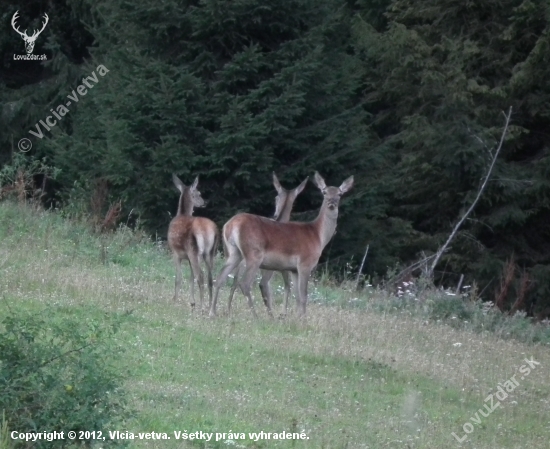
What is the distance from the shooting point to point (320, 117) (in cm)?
2233

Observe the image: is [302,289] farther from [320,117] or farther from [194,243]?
[320,117]

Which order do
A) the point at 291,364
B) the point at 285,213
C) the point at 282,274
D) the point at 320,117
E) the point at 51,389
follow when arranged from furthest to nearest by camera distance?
the point at 320,117, the point at 285,213, the point at 282,274, the point at 291,364, the point at 51,389

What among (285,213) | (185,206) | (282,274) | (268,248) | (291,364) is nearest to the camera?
(291,364)

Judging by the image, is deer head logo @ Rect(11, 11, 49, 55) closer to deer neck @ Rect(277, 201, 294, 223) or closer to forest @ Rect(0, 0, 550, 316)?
forest @ Rect(0, 0, 550, 316)

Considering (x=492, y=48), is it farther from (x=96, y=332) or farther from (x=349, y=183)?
(x=96, y=332)

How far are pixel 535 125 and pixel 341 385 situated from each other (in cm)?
1765

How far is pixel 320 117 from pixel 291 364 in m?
12.1

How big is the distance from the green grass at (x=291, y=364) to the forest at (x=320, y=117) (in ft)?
17.0

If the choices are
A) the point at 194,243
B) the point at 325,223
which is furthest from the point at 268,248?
the point at 325,223

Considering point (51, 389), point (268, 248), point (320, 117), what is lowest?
point (51, 389)

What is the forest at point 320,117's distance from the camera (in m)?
21.2

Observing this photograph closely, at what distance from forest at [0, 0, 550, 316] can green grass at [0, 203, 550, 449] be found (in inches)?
203

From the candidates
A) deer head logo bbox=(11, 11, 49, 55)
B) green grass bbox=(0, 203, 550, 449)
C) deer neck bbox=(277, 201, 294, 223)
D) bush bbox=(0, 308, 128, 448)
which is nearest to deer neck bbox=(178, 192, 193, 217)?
green grass bbox=(0, 203, 550, 449)

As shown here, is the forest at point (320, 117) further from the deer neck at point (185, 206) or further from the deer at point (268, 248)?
the deer at point (268, 248)
